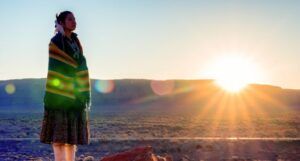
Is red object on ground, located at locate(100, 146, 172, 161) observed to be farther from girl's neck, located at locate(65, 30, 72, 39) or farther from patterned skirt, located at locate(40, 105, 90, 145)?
girl's neck, located at locate(65, 30, 72, 39)

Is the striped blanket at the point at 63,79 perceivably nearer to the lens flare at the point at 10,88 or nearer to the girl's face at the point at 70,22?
the girl's face at the point at 70,22

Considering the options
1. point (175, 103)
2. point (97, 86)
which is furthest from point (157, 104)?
point (97, 86)

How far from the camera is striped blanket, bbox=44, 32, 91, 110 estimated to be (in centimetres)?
582

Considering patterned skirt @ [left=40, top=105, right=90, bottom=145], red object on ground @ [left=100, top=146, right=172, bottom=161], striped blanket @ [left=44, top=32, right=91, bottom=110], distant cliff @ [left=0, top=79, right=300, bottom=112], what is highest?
distant cliff @ [left=0, top=79, right=300, bottom=112]

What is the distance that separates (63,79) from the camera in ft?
19.2

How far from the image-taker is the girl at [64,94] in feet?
19.1

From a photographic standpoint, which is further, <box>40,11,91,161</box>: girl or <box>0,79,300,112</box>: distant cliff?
<box>0,79,300,112</box>: distant cliff

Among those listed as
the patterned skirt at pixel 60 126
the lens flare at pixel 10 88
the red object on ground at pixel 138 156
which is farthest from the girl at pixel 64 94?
the lens flare at pixel 10 88

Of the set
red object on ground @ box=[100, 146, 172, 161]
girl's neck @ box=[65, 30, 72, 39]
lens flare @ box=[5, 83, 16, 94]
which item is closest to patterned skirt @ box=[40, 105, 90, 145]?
girl's neck @ box=[65, 30, 72, 39]

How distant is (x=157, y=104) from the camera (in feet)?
212

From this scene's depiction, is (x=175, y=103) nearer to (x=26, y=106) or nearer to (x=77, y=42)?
(x=26, y=106)

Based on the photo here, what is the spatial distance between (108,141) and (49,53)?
25.3 ft

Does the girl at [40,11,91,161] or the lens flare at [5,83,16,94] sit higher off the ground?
the lens flare at [5,83,16,94]

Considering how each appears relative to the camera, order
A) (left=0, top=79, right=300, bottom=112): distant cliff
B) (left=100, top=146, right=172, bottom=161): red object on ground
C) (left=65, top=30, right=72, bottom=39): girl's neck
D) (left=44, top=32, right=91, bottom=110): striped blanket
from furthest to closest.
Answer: (left=0, top=79, right=300, bottom=112): distant cliff → (left=100, top=146, right=172, bottom=161): red object on ground → (left=65, top=30, right=72, bottom=39): girl's neck → (left=44, top=32, right=91, bottom=110): striped blanket
